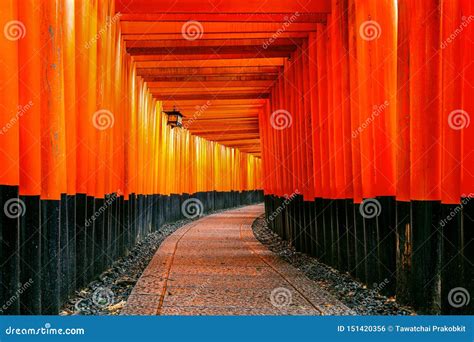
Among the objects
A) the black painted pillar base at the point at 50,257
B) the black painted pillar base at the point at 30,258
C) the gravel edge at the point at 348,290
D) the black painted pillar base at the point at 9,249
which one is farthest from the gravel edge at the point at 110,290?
the gravel edge at the point at 348,290

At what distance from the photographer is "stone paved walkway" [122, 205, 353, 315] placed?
705 centimetres

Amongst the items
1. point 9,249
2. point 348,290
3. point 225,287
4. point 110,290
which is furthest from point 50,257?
point 348,290

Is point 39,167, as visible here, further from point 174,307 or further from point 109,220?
point 109,220

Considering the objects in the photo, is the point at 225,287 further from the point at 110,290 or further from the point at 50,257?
the point at 50,257

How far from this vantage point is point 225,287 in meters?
8.63

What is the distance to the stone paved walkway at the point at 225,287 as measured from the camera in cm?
705

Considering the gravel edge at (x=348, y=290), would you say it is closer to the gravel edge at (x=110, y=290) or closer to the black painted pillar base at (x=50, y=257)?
the gravel edge at (x=110, y=290)

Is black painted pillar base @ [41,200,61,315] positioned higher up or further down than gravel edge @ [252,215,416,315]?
higher up

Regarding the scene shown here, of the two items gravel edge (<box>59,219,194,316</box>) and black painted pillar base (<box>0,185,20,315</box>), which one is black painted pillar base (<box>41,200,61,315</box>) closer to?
gravel edge (<box>59,219,194,316</box>)

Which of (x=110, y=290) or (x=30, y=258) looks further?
(x=110, y=290)

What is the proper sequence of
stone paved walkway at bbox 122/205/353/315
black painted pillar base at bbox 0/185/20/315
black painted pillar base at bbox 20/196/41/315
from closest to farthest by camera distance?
black painted pillar base at bbox 0/185/20/315 → black painted pillar base at bbox 20/196/41/315 → stone paved walkway at bbox 122/205/353/315

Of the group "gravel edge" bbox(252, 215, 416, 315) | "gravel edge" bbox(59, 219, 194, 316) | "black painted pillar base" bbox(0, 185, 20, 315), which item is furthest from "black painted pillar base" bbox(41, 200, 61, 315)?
"gravel edge" bbox(252, 215, 416, 315)

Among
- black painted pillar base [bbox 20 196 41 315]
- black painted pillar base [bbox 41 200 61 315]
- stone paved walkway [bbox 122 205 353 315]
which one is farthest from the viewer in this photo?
stone paved walkway [bbox 122 205 353 315]

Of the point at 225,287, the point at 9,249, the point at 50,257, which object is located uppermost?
the point at 9,249
